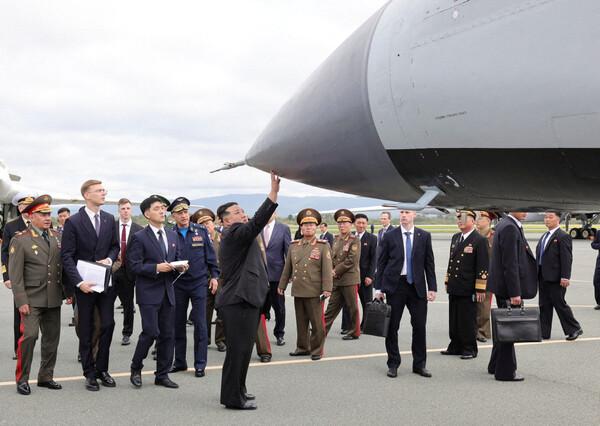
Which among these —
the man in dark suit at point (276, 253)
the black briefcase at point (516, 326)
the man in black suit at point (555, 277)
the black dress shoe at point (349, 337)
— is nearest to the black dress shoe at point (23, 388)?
the man in dark suit at point (276, 253)

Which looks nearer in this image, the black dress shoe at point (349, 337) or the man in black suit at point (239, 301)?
the man in black suit at point (239, 301)

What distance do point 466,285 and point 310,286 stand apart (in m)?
1.64

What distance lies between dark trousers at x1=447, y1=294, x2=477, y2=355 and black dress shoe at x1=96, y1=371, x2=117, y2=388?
336 cm

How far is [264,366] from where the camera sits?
5711 millimetres

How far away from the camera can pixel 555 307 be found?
22.4 feet

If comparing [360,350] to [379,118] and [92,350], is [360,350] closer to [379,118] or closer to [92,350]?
[92,350]

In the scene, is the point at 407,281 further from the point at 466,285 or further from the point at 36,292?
the point at 36,292

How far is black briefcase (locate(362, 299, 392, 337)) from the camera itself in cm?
535

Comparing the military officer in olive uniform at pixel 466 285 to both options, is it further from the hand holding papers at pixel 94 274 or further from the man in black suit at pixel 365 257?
the hand holding papers at pixel 94 274

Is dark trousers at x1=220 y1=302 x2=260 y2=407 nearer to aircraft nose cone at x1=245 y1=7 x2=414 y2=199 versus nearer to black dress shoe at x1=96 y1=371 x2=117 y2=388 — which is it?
black dress shoe at x1=96 y1=371 x2=117 y2=388

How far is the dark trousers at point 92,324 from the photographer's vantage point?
493 cm

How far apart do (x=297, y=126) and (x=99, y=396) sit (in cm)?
290

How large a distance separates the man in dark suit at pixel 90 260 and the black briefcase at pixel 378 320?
89.1 inches

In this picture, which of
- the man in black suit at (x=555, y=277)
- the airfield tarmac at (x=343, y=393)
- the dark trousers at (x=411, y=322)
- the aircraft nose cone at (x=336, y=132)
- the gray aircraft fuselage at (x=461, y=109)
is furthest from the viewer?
the man in black suit at (x=555, y=277)
